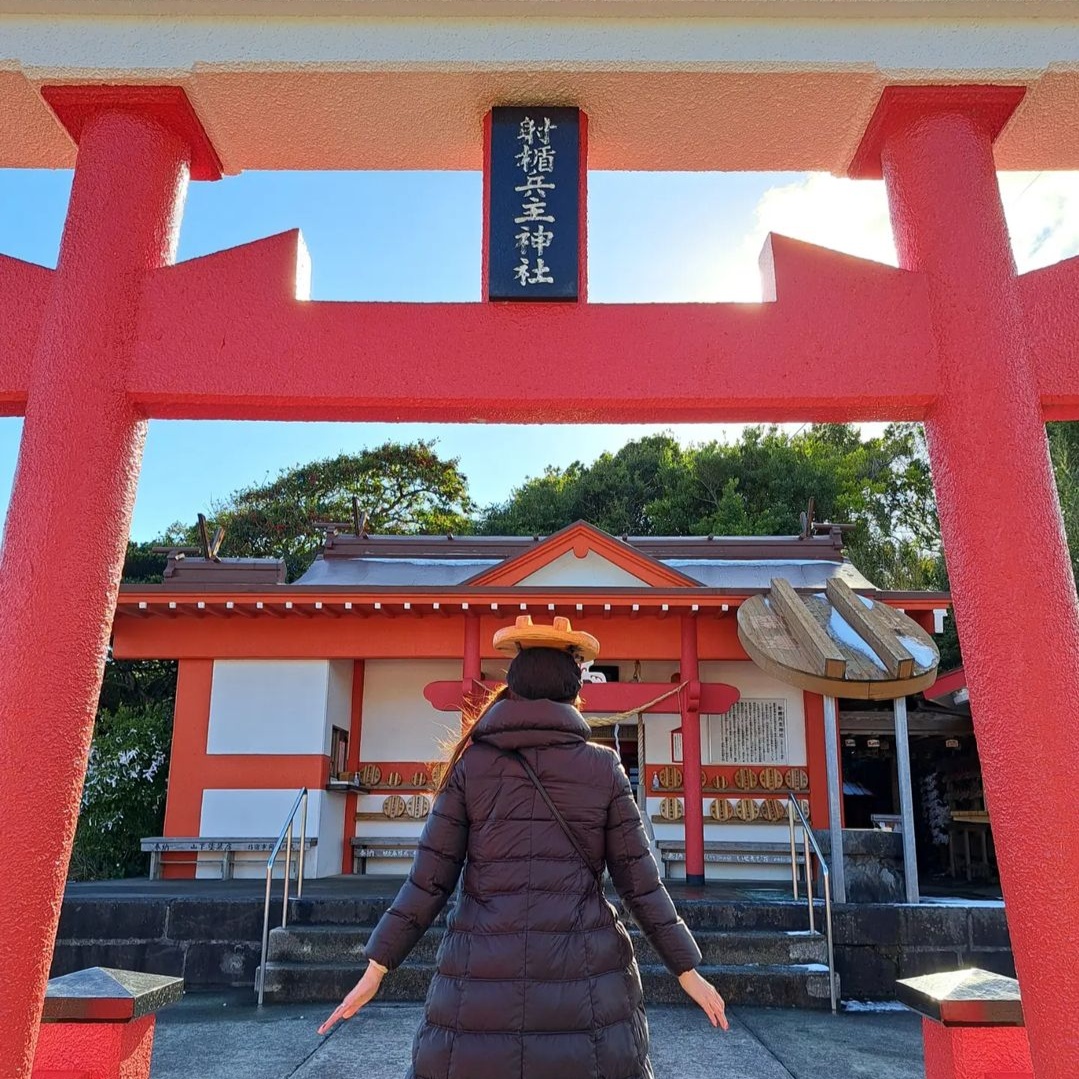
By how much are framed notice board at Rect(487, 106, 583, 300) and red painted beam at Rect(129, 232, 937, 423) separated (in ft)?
0.85

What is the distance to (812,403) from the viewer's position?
3289 mm

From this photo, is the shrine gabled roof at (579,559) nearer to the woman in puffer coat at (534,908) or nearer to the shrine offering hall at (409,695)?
the shrine offering hall at (409,695)

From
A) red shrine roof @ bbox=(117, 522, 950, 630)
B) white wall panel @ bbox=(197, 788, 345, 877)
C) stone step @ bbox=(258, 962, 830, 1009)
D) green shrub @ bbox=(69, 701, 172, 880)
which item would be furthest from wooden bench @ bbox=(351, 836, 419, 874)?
stone step @ bbox=(258, 962, 830, 1009)

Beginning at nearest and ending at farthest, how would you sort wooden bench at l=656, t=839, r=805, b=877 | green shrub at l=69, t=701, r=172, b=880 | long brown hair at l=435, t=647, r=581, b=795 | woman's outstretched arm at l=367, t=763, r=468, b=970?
woman's outstretched arm at l=367, t=763, r=468, b=970, long brown hair at l=435, t=647, r=581, b=795, wooden bench at l=656, t=839, r=805, b=877, green shrub at l=69, t=701, r=172, b=880

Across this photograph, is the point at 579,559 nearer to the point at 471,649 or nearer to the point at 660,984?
the point at 471,649

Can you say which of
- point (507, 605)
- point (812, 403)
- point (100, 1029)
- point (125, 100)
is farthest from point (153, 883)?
point (812, 403)

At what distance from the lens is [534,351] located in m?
3.31

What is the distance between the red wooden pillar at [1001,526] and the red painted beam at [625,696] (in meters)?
7.05

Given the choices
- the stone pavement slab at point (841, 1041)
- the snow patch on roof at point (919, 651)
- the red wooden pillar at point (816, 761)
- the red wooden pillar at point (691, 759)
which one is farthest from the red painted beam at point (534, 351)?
the red wooden pillar at point (816, 761)

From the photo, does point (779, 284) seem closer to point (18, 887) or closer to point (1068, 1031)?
point (1068, 1031)

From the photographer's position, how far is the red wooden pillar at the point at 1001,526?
284 cm

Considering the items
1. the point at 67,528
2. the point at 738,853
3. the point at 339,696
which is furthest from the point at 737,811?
the point at 67,528

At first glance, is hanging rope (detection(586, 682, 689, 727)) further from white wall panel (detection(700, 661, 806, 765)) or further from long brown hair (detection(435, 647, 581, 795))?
long brown hair (detection(435, 647, 581, 795))

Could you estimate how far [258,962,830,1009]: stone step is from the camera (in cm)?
660
